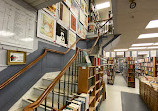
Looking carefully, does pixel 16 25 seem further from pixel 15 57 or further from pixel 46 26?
pixel 46 26

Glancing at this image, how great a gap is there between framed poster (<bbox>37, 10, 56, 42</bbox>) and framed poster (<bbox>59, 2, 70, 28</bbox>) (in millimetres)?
579

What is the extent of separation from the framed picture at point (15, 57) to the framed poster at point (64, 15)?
6.43 feet

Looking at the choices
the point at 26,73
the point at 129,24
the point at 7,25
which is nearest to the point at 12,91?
the point at 26,73

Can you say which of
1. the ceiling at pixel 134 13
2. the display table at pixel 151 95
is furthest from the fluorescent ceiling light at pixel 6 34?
the display table at pixel 151 95

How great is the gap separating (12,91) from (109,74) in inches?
253

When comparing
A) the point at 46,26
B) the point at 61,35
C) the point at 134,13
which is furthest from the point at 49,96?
the point at 134,13

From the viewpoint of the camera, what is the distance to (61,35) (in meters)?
3.11

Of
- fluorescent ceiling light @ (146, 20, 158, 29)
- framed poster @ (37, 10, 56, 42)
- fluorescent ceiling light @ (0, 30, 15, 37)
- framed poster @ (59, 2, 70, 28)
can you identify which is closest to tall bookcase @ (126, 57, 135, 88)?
fluorescent ceiling light @ (146, 20, 158, 29)

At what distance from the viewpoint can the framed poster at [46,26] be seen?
230 centimetres

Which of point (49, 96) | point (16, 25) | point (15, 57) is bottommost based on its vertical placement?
point (49, 96)

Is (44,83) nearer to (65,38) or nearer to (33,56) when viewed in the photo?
(33,56)

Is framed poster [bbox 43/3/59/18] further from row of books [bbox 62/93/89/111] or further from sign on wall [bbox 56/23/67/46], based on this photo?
row of books [bbox 62/93/89/111]

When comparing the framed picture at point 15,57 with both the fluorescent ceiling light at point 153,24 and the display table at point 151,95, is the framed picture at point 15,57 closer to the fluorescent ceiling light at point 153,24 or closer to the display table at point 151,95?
the display table at point 151,95

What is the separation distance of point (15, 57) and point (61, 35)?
1725 mm
